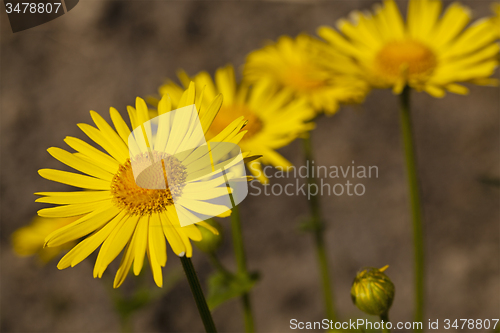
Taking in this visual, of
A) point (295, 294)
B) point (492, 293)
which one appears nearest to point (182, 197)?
point (295, 294)

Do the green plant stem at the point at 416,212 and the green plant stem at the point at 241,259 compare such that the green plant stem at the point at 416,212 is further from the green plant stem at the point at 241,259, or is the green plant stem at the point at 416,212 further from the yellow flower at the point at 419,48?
the green plant stem at the point at 241,259

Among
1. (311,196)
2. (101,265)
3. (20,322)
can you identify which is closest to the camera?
(101,265)

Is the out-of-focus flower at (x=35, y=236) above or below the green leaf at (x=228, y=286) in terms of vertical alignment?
above

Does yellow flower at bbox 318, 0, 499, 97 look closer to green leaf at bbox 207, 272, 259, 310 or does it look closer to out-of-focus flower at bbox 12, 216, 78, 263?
green leaf at bbox 207, 272, 259, 310

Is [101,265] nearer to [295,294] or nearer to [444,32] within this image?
[444,32]

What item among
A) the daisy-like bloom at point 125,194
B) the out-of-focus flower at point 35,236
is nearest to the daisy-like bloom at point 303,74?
the daisy-like bloom at point 125,194

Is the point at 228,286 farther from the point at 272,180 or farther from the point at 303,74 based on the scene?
the point at 272,180
